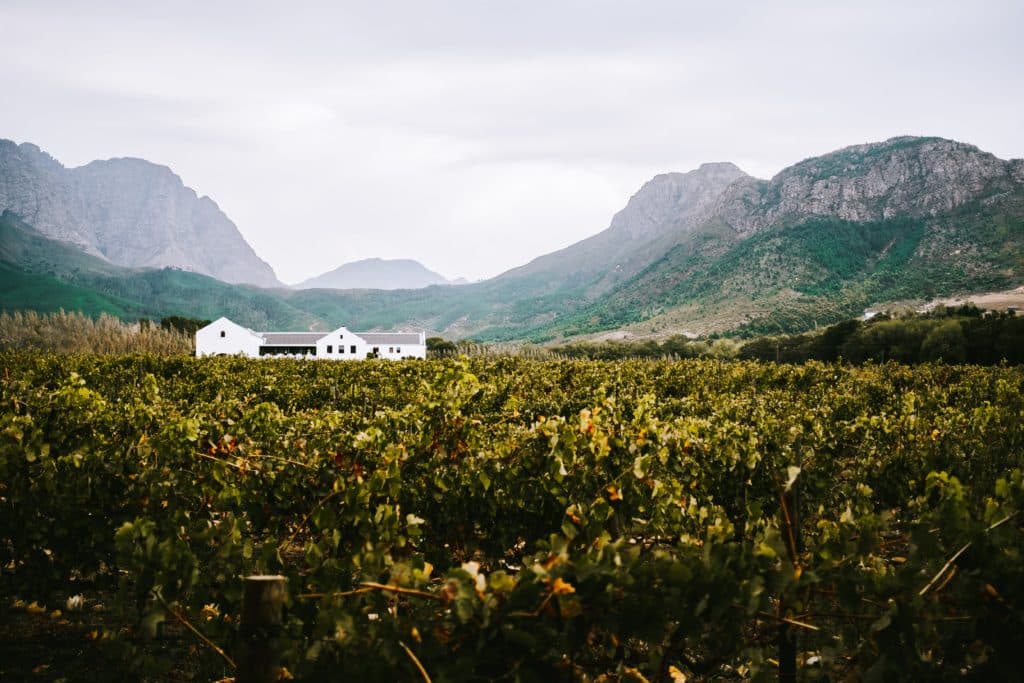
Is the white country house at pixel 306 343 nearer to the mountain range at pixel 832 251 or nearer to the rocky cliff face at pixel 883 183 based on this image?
the mountain range at pixel 832 251

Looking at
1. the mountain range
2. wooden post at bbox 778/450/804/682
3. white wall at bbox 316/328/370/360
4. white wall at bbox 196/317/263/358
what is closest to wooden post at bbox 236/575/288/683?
wooden post at bbox 778/450/804/682

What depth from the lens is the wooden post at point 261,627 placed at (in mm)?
1943

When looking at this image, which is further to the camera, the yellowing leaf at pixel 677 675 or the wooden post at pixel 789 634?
the yellowing leaf at pixel 677 675

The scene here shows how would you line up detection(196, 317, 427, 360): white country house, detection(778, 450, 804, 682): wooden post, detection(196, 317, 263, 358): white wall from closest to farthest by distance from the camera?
detection(778, 450, 804, 682): wooden post < detection(196, 317, 263, 358): white wall < detection(196, 317, 427, 360): white country house

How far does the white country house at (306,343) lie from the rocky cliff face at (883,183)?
382 feet

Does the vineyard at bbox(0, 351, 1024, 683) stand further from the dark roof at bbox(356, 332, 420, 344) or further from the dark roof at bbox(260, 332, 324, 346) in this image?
the dark roof at bbox(356, 332, 420, 344)

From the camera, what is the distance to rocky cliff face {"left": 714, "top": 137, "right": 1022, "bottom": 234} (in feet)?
449

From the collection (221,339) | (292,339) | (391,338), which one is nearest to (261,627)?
(221,339)

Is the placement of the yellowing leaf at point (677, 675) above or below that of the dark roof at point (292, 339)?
below

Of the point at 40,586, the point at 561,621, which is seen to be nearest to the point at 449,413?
the point at 561,621

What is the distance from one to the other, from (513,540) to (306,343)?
7973cm

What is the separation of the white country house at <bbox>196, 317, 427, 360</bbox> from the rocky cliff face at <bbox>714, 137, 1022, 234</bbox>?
382 ft

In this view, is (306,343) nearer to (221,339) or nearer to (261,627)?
(221,339)

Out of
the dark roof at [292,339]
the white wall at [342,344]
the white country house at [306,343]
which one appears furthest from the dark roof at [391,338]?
the dark roof at [292,339]
